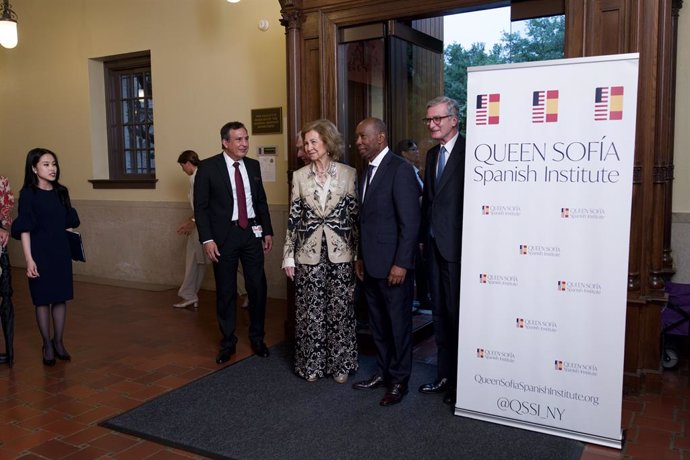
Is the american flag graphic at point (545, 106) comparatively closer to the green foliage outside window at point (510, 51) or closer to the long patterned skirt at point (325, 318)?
the green foliage outside window at point (510, 51)

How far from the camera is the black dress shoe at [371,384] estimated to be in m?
3.91

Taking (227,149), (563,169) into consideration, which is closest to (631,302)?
(563,169)

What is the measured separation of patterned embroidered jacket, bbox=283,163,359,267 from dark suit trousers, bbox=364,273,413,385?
0.29 meters

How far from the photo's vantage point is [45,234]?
435 cm

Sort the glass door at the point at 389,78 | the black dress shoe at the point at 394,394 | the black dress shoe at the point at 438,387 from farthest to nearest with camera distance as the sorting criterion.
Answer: the glass door at the point at 389,78 < the black dress shoe at the point at 438,387 < the black dress shoe at the point at 394,394

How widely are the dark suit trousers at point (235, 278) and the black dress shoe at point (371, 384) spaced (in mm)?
1049

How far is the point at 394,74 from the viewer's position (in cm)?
509

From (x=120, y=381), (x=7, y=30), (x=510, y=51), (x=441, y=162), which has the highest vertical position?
(x=7, y=30)

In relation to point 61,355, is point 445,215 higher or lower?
higher

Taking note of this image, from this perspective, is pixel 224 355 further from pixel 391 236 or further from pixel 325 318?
pixel 391 236

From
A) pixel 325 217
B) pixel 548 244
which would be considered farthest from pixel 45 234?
pixel 548 244

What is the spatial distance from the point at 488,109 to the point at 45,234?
10.4 feet

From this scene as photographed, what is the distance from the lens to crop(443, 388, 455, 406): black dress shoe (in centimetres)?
366

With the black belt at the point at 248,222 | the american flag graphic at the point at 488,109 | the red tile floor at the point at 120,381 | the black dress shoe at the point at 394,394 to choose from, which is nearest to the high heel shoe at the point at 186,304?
the red tile floor at the point at 120,381
